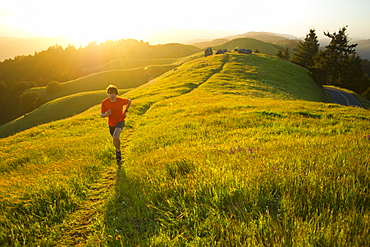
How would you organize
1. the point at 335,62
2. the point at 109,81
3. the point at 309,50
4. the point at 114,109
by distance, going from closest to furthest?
the point at 114,109, the point at 335,62, the point at 309,50, the point at 109,81

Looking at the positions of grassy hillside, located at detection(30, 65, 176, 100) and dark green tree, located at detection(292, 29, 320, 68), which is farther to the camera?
grassy hillside, located at detection(30, 65, 176, 100)

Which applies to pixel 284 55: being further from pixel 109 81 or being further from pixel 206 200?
pixel 206 200

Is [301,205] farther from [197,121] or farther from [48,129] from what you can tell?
[48,129]

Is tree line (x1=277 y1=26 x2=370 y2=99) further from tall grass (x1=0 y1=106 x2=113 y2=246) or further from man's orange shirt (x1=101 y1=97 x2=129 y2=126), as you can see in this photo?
tall grass (x1=0 y1=106 x2=113 y2=246)

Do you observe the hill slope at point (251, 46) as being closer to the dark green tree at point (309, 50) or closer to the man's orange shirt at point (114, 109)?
the dark green tree at point (309, 50)

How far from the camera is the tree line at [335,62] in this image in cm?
6140

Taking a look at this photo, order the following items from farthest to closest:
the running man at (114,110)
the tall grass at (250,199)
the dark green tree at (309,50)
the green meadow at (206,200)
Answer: the dark green tree at (309,50) < the running man at (114,110) < the green meadow at (206,200) < the tall grass at (250,199)

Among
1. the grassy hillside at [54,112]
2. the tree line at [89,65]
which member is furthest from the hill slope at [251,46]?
the grassy hillside at [54,112]

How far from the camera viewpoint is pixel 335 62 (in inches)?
2549

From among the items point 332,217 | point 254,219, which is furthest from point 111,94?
point 332,217

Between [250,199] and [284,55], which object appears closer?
[250,199]

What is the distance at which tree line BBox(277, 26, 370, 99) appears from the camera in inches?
2417

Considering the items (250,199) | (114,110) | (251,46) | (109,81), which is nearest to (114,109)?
(114,110)

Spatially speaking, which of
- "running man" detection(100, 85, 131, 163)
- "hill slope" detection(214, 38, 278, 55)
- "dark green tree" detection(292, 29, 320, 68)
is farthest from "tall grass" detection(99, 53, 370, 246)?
"hill slope" detection(214, 38, 278, 55)
